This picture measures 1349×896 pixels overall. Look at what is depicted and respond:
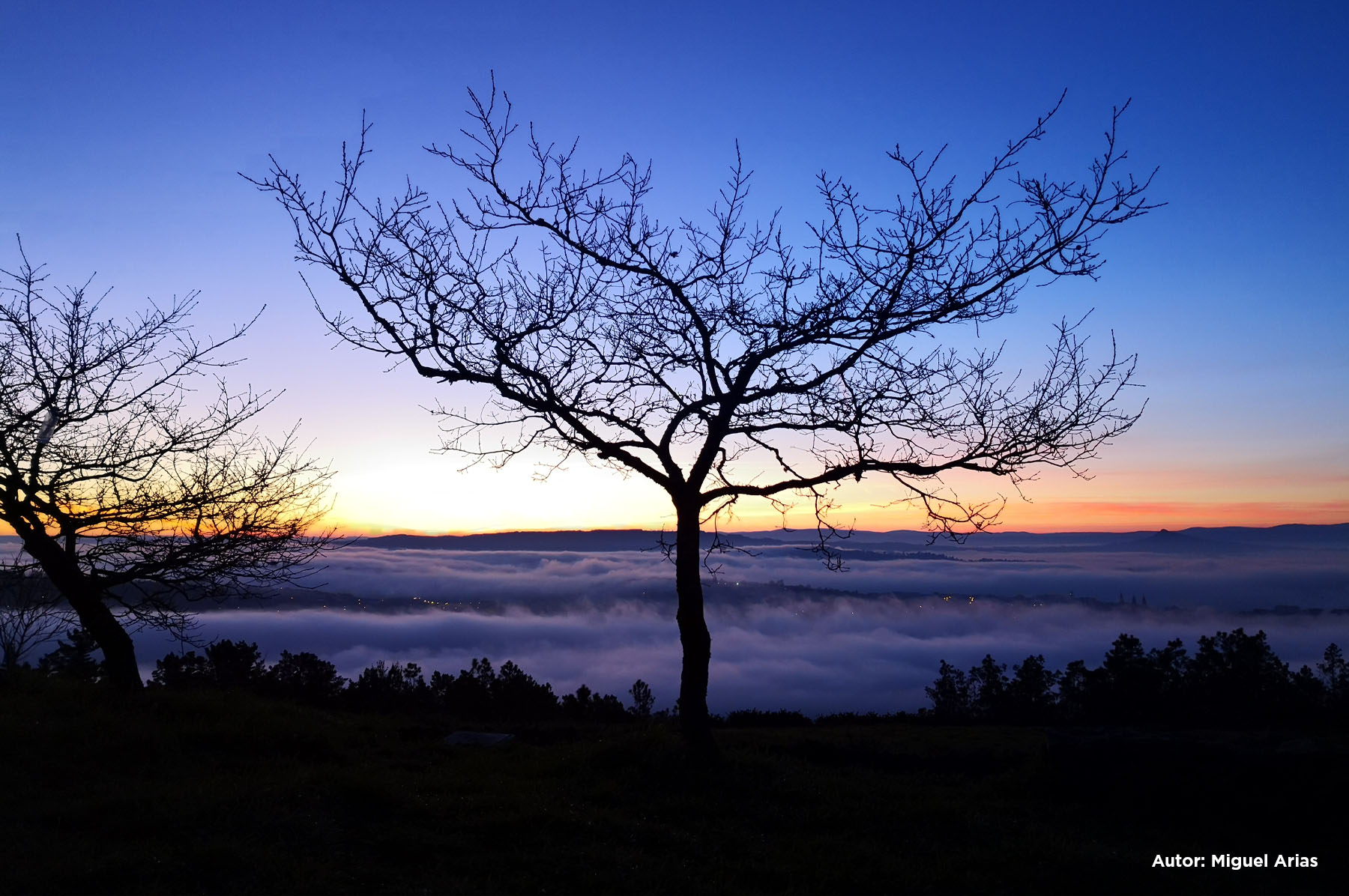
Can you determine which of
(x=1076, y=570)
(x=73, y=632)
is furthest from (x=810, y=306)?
(x=1076, y=570)

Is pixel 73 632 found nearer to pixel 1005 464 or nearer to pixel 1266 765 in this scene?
pixel 1005 464

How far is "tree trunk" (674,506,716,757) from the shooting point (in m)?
9.96

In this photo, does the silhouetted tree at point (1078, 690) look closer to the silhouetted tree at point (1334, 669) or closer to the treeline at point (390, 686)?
the silhouetted tree at point (1334, 669)

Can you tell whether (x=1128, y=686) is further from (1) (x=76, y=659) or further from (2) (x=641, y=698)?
(1) (x=76, y=659)

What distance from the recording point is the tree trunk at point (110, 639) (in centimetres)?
1188

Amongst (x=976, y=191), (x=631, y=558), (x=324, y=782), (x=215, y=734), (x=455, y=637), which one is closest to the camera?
(x=324, y=782)

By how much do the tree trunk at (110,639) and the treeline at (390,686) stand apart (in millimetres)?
5407

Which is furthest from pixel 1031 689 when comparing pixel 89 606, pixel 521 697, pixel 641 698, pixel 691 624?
pixel 89 606

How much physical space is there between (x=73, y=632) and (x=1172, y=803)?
67.1 ft

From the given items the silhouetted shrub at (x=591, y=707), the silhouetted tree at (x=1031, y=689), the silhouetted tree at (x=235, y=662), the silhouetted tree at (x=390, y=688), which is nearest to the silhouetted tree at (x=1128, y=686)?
the silhouetted tree at (x=1031, y=689)

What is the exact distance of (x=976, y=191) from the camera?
917cm

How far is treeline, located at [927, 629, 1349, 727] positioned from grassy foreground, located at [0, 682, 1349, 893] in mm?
7609

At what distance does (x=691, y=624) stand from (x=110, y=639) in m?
9.01

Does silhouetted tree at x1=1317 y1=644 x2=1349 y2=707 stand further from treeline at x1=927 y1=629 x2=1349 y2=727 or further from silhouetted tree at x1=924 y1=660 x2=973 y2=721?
silhouetted tree at x1=924 y1=660 x2=973 y2=721
